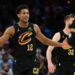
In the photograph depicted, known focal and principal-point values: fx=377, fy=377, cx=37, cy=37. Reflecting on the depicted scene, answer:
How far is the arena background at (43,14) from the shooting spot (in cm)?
1351

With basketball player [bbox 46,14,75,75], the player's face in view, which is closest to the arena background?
basketball player [bbox 46,14,75,75]

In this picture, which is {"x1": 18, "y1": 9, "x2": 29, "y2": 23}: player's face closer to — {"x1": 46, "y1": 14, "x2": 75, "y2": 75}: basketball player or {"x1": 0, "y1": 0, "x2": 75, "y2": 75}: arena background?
{"x1": 46, "y1": 14, "x2": 75, "y2": 75}: basketball player

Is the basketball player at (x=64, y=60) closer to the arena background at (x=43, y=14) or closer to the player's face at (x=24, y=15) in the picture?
the player's face at (x=24, y=15)

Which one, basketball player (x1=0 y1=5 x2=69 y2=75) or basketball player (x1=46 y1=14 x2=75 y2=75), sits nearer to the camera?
basketball player (x1=0 y1=5 x2=69 y2=75)

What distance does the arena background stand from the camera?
1351cm

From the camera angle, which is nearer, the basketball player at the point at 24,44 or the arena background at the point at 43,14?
the basketball player at the point at 24,44

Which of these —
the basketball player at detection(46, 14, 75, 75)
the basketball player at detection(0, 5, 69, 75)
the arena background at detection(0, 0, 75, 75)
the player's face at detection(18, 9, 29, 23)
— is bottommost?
the arena background at detection(0, 0, 75, 75)

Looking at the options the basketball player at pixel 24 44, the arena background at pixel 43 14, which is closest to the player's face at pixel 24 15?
the basketball player at pixel 24 44

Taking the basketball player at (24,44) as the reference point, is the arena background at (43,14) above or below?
below

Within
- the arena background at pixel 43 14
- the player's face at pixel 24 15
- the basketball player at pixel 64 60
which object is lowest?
the arena background at pixel 43 14

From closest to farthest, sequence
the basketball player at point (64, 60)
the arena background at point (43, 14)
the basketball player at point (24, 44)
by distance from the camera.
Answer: the basketball player at point (24, 44)
the basketball player at point (64, 60)
the arena background at point (43, 14)

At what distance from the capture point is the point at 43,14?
1455 cm

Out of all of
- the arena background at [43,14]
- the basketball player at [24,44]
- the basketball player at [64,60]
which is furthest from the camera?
the arena background at [43,14]

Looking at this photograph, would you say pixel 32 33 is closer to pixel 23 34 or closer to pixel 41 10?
pixel 23 34
